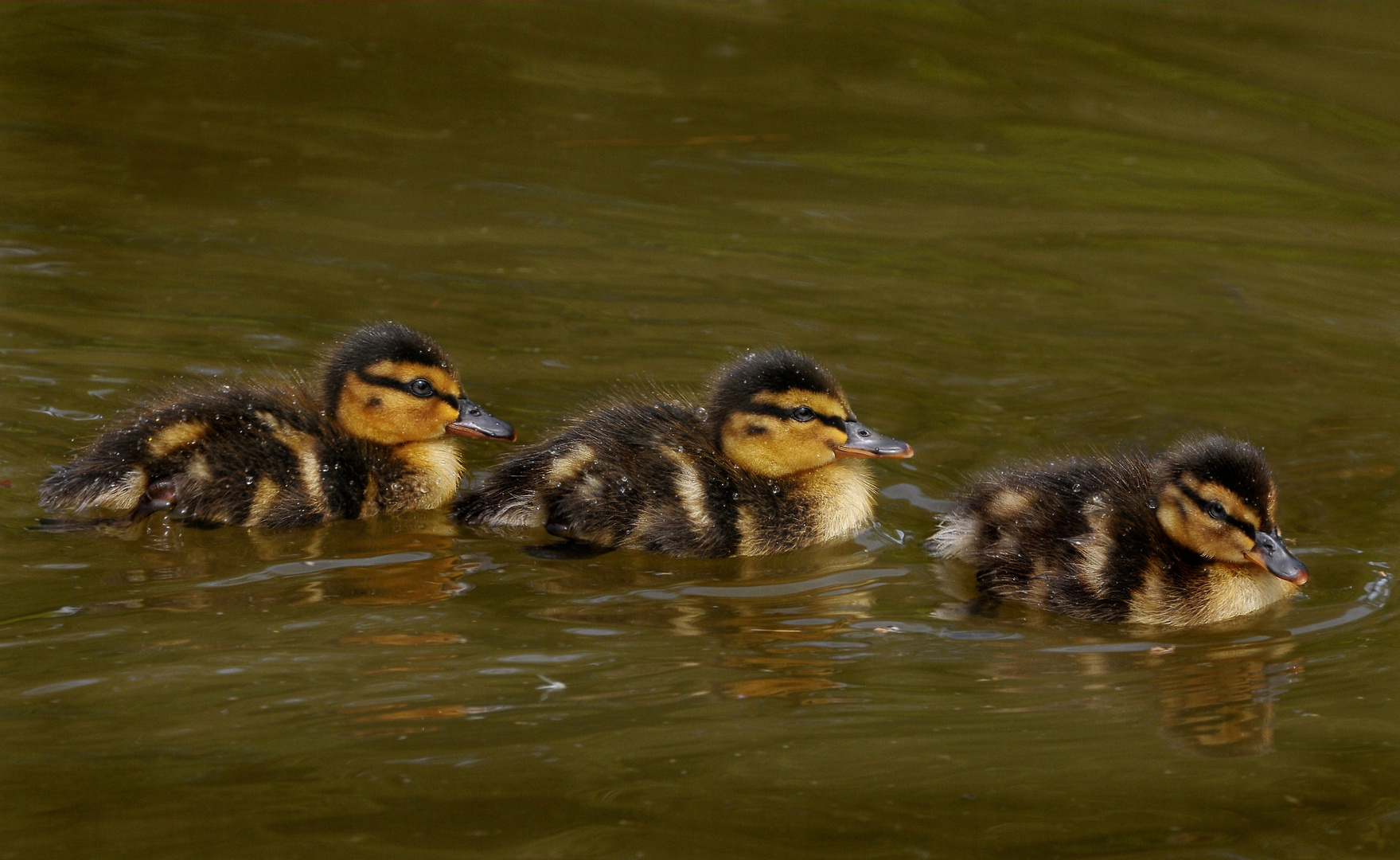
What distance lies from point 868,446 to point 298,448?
4.62 feet

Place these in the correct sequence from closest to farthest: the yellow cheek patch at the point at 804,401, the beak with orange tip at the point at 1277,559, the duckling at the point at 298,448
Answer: the beak with orange tip at the point at 1277,559 < the duckling at the point at 298,448 < the yellow cheek patch at the point at 804,401

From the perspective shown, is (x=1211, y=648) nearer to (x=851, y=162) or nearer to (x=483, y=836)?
(x=483, y=836)

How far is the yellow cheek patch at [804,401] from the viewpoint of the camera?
4.54 meters

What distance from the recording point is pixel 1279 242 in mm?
6914

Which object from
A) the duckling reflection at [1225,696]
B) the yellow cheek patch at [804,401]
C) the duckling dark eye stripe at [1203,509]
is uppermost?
the yellow cheek patch at [804,401]

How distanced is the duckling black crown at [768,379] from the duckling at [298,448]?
0.56m

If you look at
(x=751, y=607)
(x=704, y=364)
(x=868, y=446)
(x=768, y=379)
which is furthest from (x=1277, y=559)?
(x=704, y=364)

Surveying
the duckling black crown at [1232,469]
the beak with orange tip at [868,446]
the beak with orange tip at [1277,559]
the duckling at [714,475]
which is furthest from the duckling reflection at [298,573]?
the beak with orange tip at [1277,559]

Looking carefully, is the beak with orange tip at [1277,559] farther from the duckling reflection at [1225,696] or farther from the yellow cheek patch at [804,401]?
the yellow cheek patch at [804,401]

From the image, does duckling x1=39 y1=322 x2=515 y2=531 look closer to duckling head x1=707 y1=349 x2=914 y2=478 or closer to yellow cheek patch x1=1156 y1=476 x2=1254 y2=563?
duckling head x1=707 y1=349 x2=914 y2=478

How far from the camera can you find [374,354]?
15.4 ft

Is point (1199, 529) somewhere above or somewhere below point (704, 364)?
below

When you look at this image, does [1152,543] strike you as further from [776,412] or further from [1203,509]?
[776,412]

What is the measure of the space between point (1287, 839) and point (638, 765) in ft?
3.46
